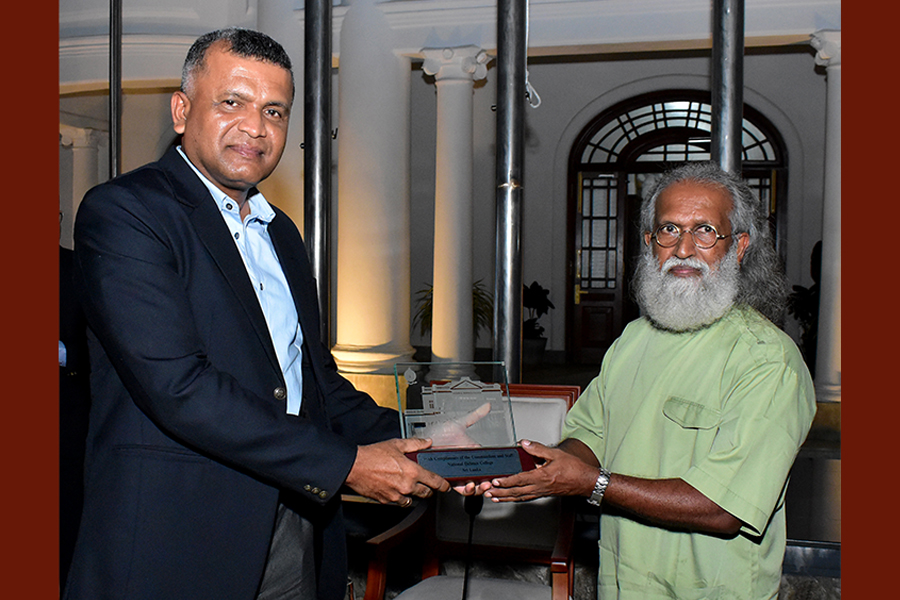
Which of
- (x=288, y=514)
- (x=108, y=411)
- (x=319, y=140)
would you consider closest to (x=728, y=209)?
(x=288, y=514)

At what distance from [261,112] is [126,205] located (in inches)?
13.5

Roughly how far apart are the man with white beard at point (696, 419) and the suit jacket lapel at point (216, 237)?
1.93ft

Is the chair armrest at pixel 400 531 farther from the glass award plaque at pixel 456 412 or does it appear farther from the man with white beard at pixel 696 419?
the man with white beard at pixel 696 419

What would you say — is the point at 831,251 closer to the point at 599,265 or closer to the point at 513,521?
the point at 513,521

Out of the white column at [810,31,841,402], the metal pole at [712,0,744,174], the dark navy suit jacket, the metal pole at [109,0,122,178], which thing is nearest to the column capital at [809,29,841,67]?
the white column at [810,31,841,402]

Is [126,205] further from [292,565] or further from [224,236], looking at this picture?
[292,565]

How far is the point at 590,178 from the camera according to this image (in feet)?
33.0

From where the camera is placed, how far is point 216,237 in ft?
4.87

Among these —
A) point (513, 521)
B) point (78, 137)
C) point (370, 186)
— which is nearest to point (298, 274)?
point (513, 521)

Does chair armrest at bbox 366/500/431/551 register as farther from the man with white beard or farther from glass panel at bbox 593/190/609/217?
glass panel at bbox 593/190/609/217

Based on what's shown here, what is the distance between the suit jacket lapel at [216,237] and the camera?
1.47 meters

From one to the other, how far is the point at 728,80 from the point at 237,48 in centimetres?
214

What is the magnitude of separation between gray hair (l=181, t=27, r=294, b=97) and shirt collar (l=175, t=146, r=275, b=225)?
17 centimetres

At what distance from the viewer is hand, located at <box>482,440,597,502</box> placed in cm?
159
